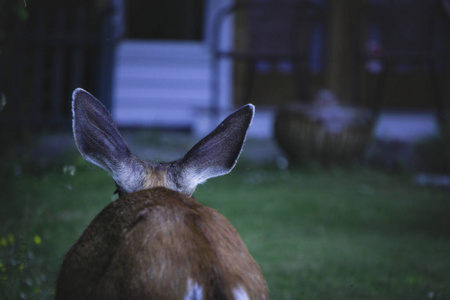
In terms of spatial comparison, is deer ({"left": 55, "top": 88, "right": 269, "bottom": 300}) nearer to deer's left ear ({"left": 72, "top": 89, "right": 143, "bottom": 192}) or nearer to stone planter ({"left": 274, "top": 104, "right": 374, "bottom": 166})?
deer's left ear ({"left": 72, "top": 89, "right": 143, "bottom": 192})

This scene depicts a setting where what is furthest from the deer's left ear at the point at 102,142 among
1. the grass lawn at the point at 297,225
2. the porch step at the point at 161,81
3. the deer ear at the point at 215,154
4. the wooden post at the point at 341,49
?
the porch step at the point at 161,81

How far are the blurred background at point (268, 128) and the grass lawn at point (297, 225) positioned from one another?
22 mm

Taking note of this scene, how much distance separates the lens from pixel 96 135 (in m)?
2.63

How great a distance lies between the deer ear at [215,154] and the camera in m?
2.68

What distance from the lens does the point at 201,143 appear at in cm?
266

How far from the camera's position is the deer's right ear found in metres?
2.61

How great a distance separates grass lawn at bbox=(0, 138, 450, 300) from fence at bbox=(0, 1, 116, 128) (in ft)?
3.18

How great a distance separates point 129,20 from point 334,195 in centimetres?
632

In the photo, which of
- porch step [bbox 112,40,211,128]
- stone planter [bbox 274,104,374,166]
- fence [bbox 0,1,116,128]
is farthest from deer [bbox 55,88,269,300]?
porch step [bbox 112,40,211,128]

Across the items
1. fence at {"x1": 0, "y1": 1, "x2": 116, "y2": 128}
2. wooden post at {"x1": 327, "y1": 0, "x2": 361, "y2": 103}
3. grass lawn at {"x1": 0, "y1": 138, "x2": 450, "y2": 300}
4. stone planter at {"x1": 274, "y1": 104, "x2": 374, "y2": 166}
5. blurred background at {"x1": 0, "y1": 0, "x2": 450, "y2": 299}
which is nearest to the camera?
grass lawn at {"x1": 0, "y1": 138, "x2": 450, "y2": 300}

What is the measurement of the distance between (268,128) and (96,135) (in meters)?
9.32

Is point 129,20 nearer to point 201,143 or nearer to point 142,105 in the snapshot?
point 142,105

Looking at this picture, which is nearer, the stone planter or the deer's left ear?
the deer's left ear

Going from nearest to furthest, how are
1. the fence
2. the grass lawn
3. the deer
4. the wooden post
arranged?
the deer < the grass lawn < the fence < the wooden post
